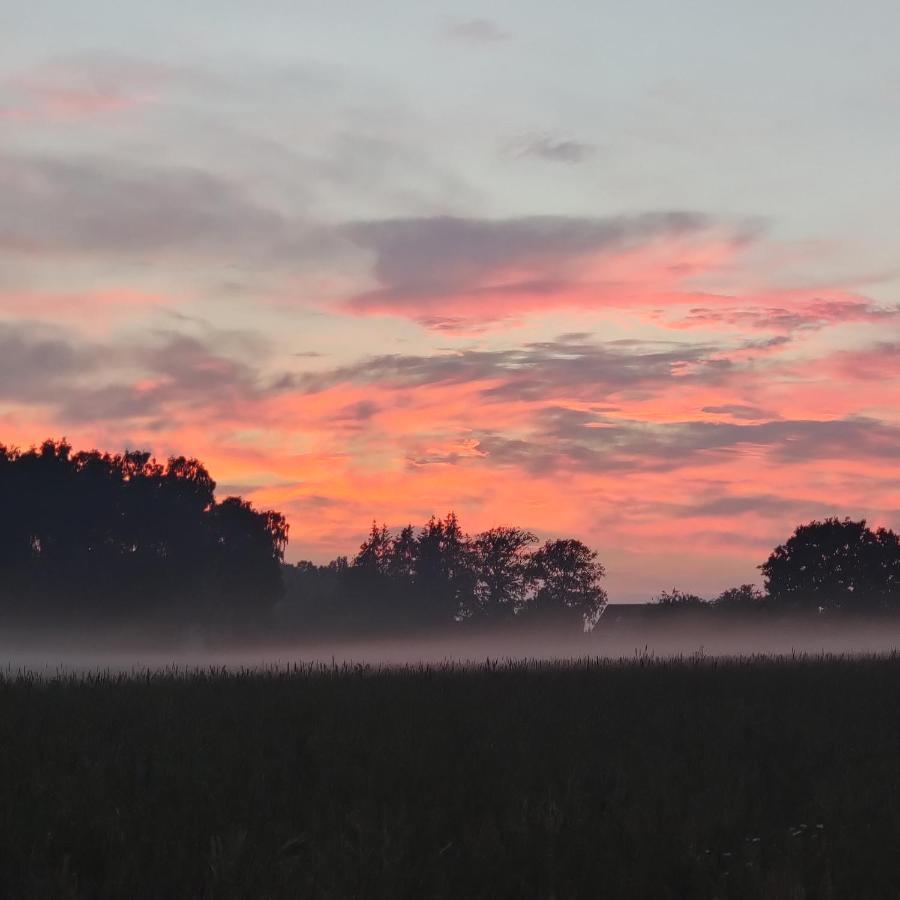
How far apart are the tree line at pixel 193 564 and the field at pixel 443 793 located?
2323 inches

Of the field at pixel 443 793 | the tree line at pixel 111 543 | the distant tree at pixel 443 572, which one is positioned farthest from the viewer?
the distant tree at pixel 443 572

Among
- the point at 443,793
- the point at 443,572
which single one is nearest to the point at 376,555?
the point at 443,572

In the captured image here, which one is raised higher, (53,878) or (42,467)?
(42,467)

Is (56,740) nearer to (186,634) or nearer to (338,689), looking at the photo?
(338,689)

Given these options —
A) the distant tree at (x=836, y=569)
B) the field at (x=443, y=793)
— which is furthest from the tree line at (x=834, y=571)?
the field at (x=443, y=793)

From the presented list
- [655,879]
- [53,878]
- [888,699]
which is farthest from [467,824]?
[888,699]

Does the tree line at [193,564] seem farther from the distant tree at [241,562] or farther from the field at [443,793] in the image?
the field at [443,793]

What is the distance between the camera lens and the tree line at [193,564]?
230 ft

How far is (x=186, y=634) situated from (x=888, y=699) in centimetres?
6646

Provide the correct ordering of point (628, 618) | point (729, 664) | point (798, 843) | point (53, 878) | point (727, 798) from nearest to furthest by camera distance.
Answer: point (53, 878), point (798, 843), point (727, 798), point (729, 664), point (628, 618)

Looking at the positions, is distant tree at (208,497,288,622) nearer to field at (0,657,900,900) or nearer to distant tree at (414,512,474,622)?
distant tree at (414,512,474,622)

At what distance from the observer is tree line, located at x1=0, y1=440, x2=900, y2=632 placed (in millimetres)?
70250

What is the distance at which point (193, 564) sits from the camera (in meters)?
75.4

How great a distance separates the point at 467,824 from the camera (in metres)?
7.68
